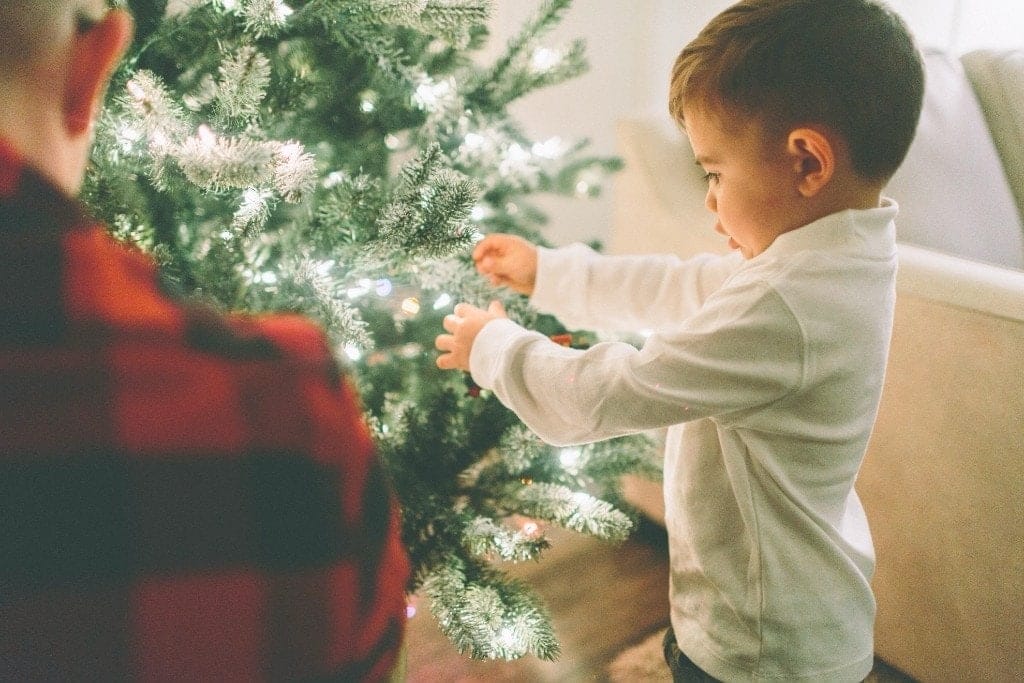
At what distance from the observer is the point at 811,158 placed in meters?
0.62

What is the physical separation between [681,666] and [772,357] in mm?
367

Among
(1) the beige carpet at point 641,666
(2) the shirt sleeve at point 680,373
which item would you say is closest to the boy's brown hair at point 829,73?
(2) the shirt sleeve at point 680,373

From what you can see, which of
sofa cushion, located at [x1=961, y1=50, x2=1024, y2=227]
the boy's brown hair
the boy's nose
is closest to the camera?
the boy's brown hair

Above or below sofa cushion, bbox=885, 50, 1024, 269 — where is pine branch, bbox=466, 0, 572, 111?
above

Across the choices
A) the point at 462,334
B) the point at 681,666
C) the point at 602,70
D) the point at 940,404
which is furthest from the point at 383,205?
the point at 602,70

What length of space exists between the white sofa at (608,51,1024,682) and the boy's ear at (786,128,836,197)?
35 centimetres

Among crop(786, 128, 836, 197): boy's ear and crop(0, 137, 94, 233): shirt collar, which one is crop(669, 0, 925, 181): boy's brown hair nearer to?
crop(786, 128, 836, 197): boy's ear

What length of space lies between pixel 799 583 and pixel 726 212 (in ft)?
1.19

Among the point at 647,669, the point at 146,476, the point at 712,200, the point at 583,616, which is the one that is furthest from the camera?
the point at 583,616

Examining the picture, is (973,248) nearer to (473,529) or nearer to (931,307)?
(931,307)

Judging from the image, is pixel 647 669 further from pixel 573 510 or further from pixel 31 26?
pixel 31 26

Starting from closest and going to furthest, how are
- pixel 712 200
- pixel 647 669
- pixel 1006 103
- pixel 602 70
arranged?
1. pixel 712 200
2. pixel 647 669
3. pixel 1006 103
4. pixel 602 70

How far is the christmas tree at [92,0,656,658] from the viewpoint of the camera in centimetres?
64

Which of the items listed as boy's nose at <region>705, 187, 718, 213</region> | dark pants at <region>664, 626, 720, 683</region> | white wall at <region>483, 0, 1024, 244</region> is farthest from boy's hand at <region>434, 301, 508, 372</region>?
white wall at <region>483, 0, 1024, 244</region>
